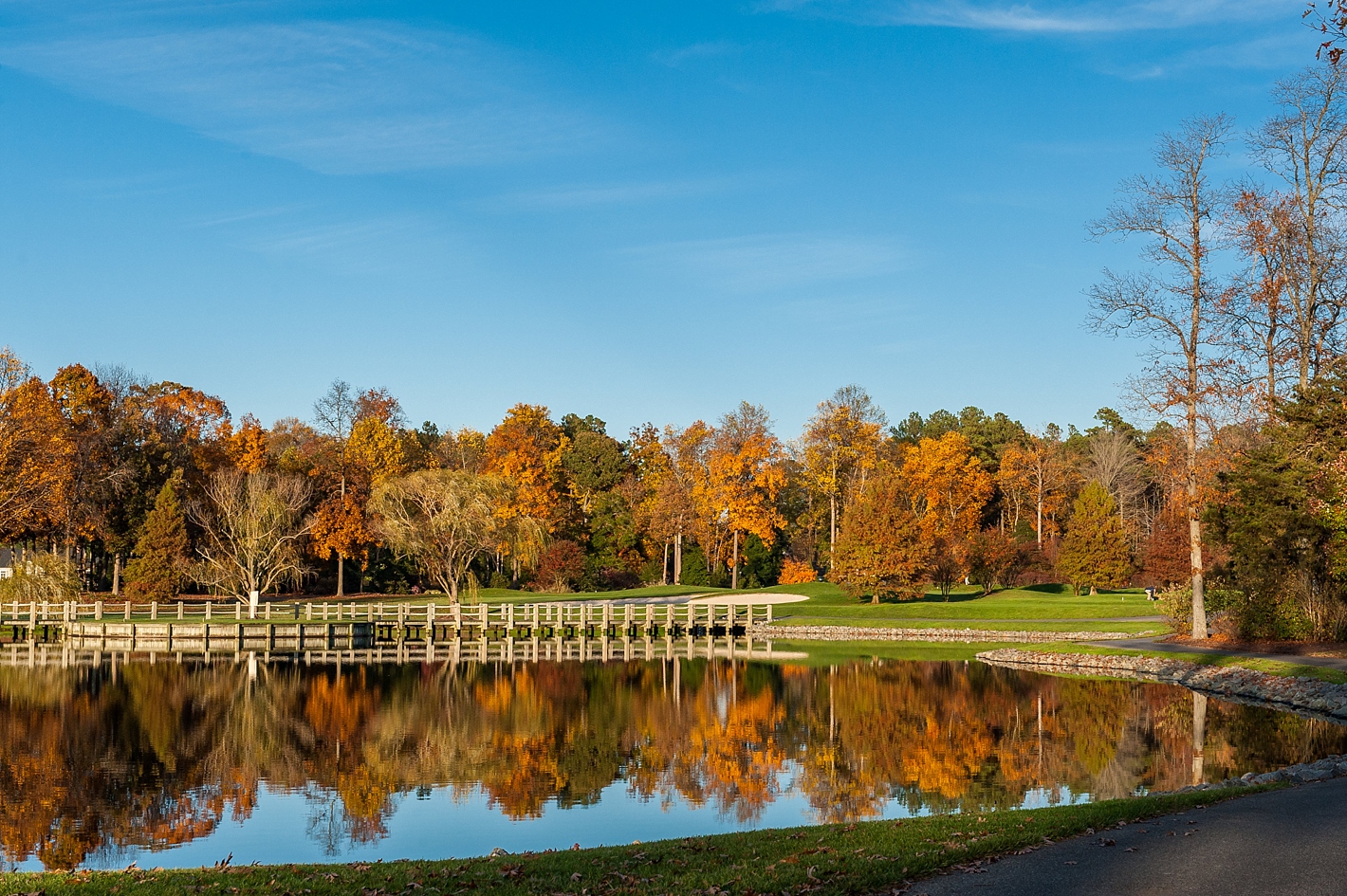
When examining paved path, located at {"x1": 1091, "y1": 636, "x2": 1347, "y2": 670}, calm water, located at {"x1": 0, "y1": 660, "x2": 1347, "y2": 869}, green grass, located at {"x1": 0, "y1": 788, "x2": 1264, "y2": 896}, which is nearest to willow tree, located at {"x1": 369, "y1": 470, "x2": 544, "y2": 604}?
calm water, located at {"x1": 0, "y1": 660, "x2": 1347, "y2": 869}

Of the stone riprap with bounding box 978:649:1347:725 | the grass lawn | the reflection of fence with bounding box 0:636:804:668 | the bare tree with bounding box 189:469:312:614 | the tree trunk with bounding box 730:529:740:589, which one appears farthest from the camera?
the tree trunk with bounding box 730:529:740:589

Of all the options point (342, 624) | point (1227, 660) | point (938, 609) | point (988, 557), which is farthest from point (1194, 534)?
point (342, 624)

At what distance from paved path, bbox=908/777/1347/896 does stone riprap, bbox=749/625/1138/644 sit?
90.2 ft

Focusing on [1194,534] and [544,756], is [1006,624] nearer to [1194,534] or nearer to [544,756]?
[1194,534]

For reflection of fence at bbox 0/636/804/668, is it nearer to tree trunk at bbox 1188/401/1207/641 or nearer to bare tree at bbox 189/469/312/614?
bare tree at bbox 189/469/312/614

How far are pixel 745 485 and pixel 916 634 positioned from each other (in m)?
26.4

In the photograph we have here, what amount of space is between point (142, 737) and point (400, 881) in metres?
16.1

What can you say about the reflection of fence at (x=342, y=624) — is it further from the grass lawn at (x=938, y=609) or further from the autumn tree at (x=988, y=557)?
the autumn tree at (x=988, y=557)

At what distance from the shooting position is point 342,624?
48.0 meters

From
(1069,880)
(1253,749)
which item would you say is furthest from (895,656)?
(1069,880)

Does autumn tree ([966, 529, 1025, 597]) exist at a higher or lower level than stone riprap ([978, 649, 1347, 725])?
higher

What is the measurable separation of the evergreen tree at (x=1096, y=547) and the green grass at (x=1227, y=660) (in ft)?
91.9

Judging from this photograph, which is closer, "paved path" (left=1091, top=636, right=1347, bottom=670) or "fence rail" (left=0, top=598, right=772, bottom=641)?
"paved path" (left=1091, top=636, right=1347, bottom=670)

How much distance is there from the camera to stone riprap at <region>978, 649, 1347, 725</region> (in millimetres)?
23516
